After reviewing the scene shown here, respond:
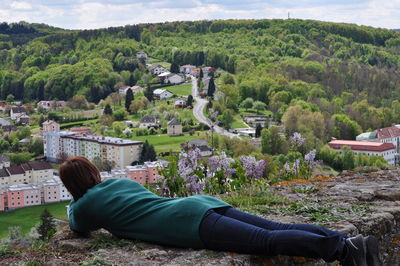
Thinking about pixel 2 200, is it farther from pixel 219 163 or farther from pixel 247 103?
pixel 219 163

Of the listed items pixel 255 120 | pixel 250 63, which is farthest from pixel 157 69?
pixel 255 120

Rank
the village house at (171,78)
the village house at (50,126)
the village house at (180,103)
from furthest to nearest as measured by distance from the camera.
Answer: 1. the village house at (171,78)
2. the village house at (180,103)
3. the village house at (50,126)

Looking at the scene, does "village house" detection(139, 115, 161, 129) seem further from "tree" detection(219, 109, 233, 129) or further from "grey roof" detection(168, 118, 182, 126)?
"tree" detection(219, 109, 233, 129)

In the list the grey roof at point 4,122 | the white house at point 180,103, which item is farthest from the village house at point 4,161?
the white house at point 180,103

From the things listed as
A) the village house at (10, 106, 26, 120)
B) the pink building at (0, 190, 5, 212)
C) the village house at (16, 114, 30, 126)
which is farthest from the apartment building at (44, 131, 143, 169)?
the village house at (10, 106, 26, 120)

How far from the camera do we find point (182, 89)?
88.2 meters

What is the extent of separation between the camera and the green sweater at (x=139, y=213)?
3.10m

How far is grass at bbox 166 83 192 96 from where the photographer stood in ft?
281

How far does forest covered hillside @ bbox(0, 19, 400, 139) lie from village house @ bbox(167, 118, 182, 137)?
5.08m

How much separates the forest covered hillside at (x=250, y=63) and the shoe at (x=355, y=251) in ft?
173

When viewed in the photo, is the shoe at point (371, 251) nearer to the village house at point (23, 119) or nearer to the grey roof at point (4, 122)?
the grey roof at point (4, 122)

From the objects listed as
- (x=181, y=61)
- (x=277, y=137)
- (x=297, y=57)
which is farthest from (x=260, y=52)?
(x=277, y=137)

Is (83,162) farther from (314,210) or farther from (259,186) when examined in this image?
(259,186)

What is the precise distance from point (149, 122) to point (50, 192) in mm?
24431
